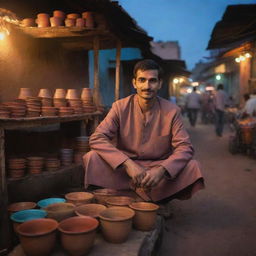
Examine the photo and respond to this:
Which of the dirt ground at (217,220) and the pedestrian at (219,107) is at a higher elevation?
the pedestrian at (219,107)

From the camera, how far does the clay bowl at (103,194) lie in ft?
9.76

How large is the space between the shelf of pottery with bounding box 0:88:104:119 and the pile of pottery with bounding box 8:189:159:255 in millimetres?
1105

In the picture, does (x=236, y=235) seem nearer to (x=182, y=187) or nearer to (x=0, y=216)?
(x=182, y=187)

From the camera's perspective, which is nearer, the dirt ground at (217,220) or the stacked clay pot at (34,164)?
the dirt ground at (217,220)

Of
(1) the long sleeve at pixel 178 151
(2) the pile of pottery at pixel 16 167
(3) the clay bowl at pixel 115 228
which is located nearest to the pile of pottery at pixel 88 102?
(2) the pile of pottery at pixel 16 167

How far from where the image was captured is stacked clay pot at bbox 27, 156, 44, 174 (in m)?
3.83

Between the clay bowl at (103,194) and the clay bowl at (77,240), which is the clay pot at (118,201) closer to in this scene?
the clay bowl at (103,194)

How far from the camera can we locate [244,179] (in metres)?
5.74

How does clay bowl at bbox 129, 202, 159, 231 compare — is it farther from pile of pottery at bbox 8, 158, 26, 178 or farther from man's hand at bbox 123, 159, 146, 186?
pile of pottery at bbox 8, 158, 26, 178

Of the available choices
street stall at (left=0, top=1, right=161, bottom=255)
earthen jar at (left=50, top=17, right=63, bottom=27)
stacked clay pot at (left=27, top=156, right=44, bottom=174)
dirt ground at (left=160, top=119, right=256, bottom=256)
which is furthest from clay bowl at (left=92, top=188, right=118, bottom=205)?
earthen jar at (left=50, top=17, right=63, bottom=27)

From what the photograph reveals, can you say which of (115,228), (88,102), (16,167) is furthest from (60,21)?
(115,228)

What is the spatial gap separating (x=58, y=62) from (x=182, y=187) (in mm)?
4237

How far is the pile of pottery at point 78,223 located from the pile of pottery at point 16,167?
0.69 m

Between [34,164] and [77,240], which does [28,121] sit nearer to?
[34,164]
